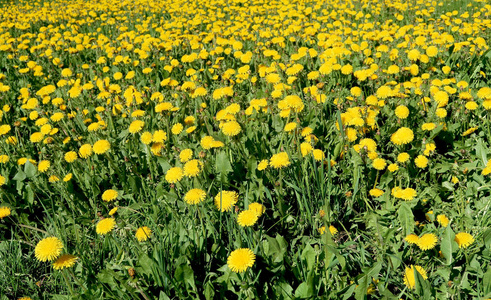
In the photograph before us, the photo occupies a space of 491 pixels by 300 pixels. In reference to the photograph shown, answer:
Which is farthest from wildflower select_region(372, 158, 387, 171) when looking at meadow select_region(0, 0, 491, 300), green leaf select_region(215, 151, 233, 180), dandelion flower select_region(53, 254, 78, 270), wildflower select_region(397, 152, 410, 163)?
dandelion flower select_region(53, 254, 78, 270)

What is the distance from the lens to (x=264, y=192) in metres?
2.51

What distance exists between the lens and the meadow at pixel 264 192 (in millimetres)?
1766

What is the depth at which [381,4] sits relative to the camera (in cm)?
662

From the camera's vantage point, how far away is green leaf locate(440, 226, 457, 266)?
5.60 ft

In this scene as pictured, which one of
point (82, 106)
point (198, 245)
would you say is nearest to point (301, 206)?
point (198, 245)

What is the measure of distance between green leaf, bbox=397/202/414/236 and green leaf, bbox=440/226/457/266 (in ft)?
0.88

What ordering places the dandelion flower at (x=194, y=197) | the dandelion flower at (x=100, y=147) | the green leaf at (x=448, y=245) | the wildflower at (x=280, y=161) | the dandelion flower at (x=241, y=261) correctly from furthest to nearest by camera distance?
1. the dandelion flower at (x=100, y=147)
2. the wildflower at (x=280, y=161)
3. the dandelion flower at (x=194, y=197)
4. the green leaf at (x=448, y=245)
5. the dandelion flower at (x=241, y=261)

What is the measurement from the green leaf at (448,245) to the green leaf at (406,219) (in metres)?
0.27

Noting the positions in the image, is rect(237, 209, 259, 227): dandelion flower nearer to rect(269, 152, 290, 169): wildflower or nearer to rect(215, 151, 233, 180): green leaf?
rect(269, 152, 290, 169): wildflower

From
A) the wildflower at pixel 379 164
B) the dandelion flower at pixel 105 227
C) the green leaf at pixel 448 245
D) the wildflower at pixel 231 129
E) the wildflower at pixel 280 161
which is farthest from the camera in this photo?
the wildflower at pixel 231 129

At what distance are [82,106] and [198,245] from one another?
2.69m

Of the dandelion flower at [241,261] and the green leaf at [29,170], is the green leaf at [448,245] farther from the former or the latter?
the green leaf at [29,170]

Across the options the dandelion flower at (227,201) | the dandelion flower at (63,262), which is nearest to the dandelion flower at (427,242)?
the dandelion flower at (227,201)

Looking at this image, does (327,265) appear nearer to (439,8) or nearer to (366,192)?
(366,192)
